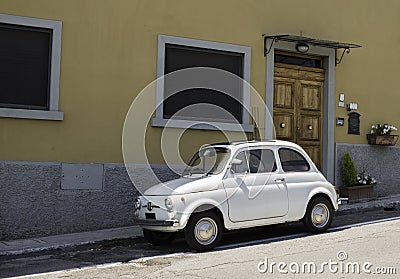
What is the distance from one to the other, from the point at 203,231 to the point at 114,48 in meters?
4.45

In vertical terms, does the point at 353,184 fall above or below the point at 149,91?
below

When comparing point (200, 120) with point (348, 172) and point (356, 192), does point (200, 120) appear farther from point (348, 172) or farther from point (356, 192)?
point (356, 192)

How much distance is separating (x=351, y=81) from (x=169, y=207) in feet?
24.6

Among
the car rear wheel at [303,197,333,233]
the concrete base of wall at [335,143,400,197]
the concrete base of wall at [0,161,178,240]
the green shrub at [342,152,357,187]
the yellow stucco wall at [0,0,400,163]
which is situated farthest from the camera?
the concrete base of wall at [335,143,400,197]

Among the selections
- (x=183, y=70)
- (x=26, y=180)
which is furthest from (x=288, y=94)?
(x=26, y=180)

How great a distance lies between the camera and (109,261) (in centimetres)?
893

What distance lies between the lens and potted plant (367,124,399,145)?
49.1ft

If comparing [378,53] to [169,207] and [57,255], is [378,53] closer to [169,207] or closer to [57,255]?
[169,207]

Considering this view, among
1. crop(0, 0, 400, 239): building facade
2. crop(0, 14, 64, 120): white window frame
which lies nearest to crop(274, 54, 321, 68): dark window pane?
crop(0, 0, 400, 239): building facade

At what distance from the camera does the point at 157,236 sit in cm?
996

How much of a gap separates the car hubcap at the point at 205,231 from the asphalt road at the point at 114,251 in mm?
299

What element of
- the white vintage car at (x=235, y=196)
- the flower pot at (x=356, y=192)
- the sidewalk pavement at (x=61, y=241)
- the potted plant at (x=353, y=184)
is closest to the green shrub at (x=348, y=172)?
the potted plant at (x=353, y=184)

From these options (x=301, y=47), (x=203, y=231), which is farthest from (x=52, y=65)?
(x=301, y=47)

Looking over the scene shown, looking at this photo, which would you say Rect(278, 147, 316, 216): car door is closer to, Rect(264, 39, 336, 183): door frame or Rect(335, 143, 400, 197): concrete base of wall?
Rect(264, 39, 336, 183): door frame
